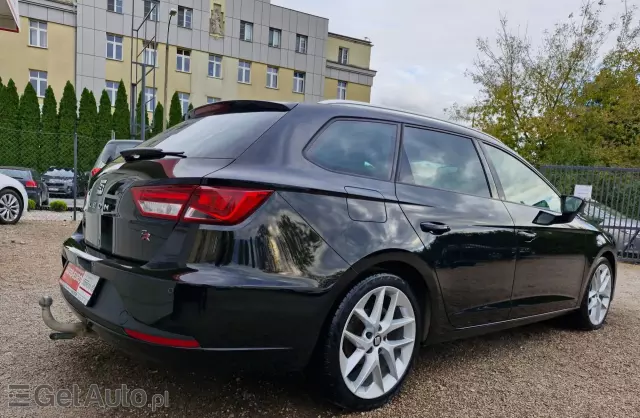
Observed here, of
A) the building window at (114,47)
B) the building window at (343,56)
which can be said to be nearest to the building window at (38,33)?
the building window at (114,47)

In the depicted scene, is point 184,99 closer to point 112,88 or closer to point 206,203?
point 112,88

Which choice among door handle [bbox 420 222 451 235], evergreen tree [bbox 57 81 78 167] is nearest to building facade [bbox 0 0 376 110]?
evergreen tree [bbox 57 81 78 167]

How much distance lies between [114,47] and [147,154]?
2943cm

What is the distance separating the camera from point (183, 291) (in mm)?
1932

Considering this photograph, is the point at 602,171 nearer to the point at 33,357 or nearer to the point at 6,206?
the point at 33,357

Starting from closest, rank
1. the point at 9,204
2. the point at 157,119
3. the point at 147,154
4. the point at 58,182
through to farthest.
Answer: the point at 147,154 < the point at 9,204 < the point at 58,182 < the point at 157,119

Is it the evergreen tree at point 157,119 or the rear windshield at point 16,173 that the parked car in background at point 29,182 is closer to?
the rear windshield at point 16,173

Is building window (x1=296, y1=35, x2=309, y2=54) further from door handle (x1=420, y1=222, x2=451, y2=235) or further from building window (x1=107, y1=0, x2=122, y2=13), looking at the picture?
door handle (x1=420, y1=222, x2=451, y2=235)

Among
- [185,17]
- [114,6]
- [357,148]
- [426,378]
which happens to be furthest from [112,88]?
[426,378]

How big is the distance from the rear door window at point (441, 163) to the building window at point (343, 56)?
3552 centimetres

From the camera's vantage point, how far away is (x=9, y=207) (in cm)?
877

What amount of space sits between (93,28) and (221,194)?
2963 centimetres

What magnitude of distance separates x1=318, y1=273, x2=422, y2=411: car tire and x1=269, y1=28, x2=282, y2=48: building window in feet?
107

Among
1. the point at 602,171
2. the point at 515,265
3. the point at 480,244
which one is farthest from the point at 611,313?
the point at 602,171
